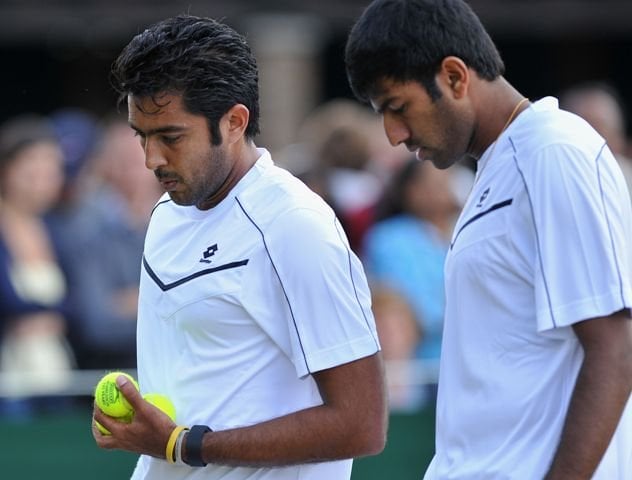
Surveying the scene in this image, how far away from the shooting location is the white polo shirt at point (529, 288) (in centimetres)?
305

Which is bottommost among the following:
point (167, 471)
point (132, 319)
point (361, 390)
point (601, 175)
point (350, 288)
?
point (132, 319)

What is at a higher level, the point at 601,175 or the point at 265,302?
the point at 601,175

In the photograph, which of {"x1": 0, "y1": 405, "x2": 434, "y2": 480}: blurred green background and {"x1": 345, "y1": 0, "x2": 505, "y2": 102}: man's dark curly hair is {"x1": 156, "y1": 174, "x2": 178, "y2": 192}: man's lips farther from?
{"x1": 0, "y1": 405, "x2": 434, "y2": 480}: blurred green background

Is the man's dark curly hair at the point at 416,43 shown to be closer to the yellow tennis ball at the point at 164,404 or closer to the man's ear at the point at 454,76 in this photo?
the man's ear at the point at 454,76

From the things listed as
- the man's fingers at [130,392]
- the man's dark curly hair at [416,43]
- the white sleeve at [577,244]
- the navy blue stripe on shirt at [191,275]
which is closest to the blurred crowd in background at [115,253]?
the navy blue stripe on shirt at [191,275]

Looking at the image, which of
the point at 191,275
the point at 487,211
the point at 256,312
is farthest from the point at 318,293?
the point at 487,211

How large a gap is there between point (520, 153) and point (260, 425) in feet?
3.01

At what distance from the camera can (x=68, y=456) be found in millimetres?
6707

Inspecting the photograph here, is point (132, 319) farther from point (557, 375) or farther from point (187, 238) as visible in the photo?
point (557, 375)

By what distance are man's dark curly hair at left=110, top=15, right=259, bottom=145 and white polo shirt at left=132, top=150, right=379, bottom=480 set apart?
0.73 ft

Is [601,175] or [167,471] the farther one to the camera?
[167,471]

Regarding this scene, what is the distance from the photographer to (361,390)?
11.2 ft

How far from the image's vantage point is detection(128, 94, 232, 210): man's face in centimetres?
349

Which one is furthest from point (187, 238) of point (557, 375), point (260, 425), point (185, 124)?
point (557, 375)
